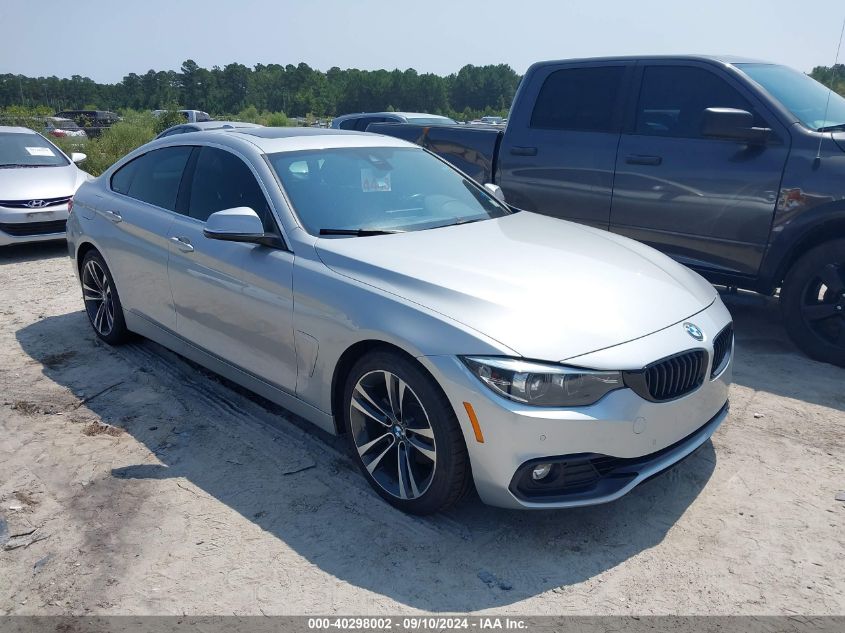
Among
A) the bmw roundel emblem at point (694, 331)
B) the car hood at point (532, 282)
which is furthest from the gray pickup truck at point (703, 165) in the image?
the bmw roundel emblem at point (694, 331)

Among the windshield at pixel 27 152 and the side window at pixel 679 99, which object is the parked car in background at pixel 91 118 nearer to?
the windshield at pixel 27 152

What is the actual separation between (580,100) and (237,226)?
11.6 ft

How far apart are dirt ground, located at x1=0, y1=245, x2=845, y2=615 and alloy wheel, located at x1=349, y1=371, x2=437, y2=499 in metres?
0.16

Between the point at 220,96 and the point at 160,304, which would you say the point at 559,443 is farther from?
the point at 220,96

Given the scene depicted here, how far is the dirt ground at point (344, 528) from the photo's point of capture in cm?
282

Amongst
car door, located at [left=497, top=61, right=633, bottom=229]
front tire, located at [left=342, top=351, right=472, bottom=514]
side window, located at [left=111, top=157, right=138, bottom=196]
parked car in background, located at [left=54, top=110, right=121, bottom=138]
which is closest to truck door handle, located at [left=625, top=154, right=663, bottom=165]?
car door, located at [left=497, top=61, right=633, bottom=229]

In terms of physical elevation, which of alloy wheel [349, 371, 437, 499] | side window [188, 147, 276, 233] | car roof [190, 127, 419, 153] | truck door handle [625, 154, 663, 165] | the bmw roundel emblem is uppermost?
car roof [190, 127, 419, 153]

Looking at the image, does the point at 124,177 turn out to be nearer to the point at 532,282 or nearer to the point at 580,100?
the point at 532,282

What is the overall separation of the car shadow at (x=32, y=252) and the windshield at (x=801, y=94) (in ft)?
26.0

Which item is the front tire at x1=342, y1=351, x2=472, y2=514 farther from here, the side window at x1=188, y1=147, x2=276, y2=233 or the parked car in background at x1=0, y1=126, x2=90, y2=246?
the parked car in background at x1=0, y1=126, x2=90, y2=246

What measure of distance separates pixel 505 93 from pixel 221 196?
94.9 metres

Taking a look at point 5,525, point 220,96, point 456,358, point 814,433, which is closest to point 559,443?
point 456,358

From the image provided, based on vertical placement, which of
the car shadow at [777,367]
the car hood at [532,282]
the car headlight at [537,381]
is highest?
the car hood at [532,282]

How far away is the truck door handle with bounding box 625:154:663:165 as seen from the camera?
5.57 metres
